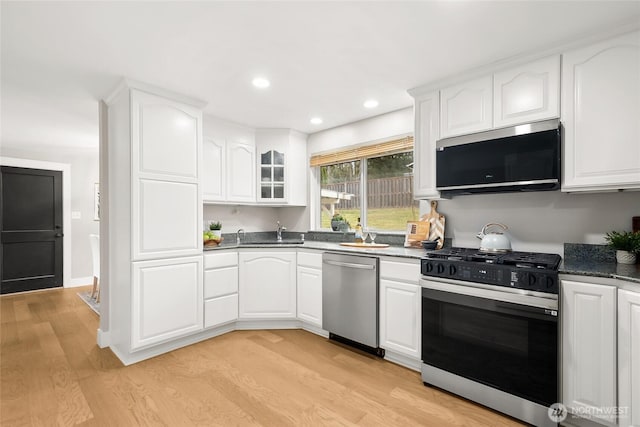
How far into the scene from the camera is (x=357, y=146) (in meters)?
3.62

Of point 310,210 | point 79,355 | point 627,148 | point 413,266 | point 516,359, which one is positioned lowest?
point 79,355

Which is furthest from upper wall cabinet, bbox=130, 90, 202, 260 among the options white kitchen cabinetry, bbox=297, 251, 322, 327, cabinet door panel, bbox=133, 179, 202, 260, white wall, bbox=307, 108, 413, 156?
white wall, bbox=307, 108, 413, 156

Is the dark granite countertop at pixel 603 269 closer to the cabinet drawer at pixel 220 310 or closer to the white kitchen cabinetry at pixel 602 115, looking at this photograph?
the white kitchen cabinetry at pixel 602 115

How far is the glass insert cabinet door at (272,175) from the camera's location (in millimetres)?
3889

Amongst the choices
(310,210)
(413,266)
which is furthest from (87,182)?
(413,266)

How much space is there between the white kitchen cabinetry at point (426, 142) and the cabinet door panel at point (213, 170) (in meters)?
2.12

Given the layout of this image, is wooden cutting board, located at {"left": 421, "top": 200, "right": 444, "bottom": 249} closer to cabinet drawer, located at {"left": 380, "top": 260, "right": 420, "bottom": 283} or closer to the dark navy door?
cabinet drawer, located at {"left": 380, "top": 260, "right": 420, "bottom": 283}

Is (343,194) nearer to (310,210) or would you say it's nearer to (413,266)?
(310,210)

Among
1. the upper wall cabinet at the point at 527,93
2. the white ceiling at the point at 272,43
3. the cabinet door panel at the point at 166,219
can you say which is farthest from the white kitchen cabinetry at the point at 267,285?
the upper wall cabinet at the point at 527,93

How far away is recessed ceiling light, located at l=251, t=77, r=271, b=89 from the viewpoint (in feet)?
8.32

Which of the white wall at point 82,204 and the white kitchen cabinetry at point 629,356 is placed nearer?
the white kitchen cabinetry at point 629,356

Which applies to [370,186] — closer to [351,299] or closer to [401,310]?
[351,299]

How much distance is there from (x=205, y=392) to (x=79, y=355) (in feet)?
4.62

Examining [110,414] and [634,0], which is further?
[110,414]
